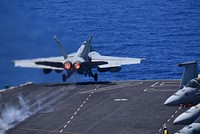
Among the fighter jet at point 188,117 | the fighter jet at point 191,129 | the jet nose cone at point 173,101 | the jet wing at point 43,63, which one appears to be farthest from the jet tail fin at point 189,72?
the jet wing at point 43,63

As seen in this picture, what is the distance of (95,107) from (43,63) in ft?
67.3

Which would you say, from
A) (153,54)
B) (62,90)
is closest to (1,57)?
(62,90)

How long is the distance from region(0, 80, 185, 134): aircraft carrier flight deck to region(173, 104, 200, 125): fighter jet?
734mm

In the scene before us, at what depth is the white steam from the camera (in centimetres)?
8912

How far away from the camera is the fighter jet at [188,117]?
83.2 m

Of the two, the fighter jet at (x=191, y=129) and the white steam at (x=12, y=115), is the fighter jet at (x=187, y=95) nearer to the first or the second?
the fighter jet at (x=191, y=129)

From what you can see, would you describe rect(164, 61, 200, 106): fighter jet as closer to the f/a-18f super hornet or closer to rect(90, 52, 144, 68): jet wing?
the f/a-18f super hornet

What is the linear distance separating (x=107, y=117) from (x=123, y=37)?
107350 mm

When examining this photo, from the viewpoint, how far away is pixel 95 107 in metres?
96.3

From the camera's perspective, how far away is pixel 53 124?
88688 millimetres

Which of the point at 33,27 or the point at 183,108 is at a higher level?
the point at 33,27

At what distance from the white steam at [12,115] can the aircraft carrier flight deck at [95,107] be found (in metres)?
0.55

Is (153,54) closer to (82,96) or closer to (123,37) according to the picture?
(123,37)

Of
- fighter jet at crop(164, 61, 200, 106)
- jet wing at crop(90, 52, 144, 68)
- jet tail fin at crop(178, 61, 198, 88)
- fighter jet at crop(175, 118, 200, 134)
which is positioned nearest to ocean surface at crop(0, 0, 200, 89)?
jet wing at crop(90, 52, 144, 68)
